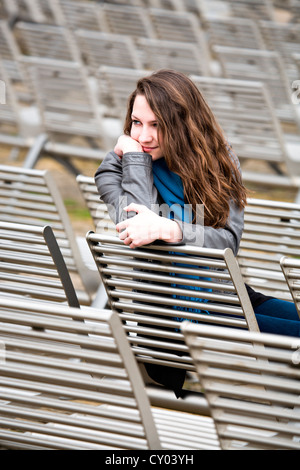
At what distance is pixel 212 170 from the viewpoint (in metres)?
2.57

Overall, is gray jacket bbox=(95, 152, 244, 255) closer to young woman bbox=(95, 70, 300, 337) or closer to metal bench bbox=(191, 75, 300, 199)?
young woman bbox=(95, 70, 300, 337)

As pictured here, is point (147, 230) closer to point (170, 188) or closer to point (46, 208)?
point (170, 188)

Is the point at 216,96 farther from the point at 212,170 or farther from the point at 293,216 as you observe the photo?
the point at 212,170

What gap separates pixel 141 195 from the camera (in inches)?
99.0

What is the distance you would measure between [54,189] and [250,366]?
1.70 m

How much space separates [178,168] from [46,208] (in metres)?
1.02

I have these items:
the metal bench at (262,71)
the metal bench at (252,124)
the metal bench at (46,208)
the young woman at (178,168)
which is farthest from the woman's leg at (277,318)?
the metal bench at (262,71)

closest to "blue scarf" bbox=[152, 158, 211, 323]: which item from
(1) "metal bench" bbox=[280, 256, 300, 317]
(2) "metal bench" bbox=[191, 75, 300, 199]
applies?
(1) "metal bench" bbox=[280, 256, 300, 317]

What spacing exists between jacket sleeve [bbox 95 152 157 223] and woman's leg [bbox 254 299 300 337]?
58cm

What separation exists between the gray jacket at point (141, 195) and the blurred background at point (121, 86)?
2046 mm

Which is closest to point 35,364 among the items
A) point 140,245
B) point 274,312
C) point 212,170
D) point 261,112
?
point 140,245

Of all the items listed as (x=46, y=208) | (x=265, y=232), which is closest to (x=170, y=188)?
(x=265, y=232)

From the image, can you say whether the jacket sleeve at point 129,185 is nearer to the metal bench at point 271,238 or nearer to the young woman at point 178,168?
the young woman at point 178,168

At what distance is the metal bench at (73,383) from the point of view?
70.9 inches
